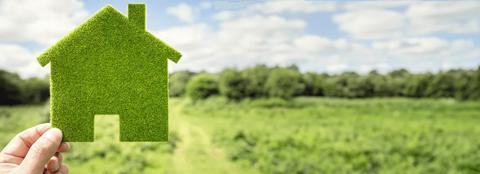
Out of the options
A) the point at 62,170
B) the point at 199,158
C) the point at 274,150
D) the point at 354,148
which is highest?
the point at 62,170

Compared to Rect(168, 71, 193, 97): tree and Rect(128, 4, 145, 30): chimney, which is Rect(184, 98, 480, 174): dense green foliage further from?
Rect(168, 71, 193, 97): tree

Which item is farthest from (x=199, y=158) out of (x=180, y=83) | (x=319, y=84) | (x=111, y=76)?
(x=319, y=84)

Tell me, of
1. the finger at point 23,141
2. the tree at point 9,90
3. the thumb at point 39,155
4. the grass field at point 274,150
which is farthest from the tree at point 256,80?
the thumb at point 39,155

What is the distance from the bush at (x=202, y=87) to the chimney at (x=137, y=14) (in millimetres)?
46471

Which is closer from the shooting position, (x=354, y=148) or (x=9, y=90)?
(x=354, y=148)

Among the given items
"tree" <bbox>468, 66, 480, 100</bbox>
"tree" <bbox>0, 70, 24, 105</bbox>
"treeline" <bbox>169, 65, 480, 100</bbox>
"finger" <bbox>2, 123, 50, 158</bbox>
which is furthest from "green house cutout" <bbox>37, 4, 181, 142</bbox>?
"tree" <bbox>468, 66, 480, 100</bbox>

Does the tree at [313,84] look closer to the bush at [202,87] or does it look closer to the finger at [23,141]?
the bush at [202,87]

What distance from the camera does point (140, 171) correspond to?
1666 centimetres

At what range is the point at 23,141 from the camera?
307 cm

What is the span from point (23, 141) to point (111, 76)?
710 mm

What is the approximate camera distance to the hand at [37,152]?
104 inches

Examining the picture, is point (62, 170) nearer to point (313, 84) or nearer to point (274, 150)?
point (274, 150)

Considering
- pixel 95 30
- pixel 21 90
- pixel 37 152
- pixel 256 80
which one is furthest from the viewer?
pixel 256 80

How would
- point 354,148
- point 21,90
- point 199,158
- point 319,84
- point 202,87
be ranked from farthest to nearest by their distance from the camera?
point 319,84 → point 202,87 → point 21,90 → point 354,148 → point 199,158
